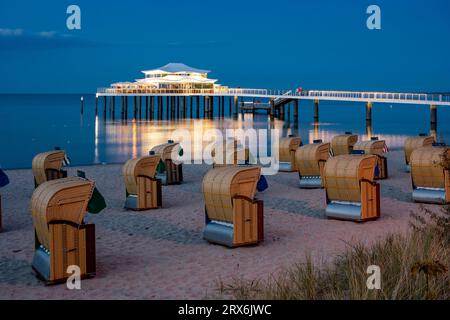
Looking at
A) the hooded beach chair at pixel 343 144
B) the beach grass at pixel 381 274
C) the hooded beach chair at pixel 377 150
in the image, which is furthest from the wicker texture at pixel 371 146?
the beach grass at pixel 381 274

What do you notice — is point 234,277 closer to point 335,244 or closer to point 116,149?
point 335,244

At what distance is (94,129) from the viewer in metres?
54.5

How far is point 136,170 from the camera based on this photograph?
1235cm

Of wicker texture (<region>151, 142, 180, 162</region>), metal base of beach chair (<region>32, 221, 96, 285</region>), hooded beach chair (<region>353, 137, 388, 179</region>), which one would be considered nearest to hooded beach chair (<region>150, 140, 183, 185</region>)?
wicker texture (<region>151, 142, 180, 162</region>)

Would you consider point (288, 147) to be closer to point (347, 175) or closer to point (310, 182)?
point (310, 182)

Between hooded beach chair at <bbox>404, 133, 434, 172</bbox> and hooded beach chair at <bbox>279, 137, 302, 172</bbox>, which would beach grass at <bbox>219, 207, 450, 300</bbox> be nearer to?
hooded beach chair at <bbox>404, 133, 434, 172</bbox>

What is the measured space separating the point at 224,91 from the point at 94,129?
19.7 meters

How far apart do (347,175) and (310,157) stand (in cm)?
418

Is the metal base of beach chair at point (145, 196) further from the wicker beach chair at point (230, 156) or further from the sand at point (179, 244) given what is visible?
the wicker beach chair at point (230, 156)

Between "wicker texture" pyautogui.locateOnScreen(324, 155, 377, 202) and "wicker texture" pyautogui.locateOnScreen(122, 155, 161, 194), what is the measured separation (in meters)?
3.50

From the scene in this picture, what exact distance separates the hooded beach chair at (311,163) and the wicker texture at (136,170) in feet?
12.0

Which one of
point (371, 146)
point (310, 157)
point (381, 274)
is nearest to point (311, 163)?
point (310, 157)

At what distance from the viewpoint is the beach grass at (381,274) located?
5973mm

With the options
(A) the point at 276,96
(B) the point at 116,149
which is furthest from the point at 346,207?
(A) the point at 276,96
